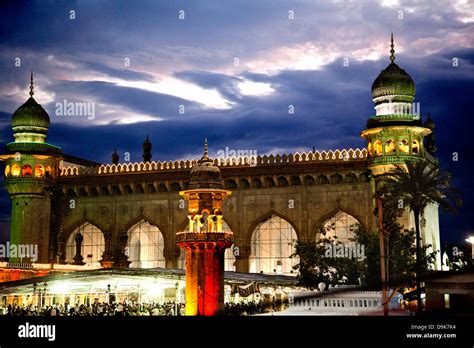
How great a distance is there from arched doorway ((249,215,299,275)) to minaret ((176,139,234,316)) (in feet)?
42.9

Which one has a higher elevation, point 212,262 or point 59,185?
point 59,185

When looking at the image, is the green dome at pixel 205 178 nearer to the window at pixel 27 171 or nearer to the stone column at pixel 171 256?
the stone column at pixel 171 256

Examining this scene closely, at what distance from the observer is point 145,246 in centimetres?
5072

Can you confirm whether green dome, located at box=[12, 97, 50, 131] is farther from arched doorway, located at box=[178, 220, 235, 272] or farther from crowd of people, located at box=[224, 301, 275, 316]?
crowd of people, located at box=[224, 301, 275, 316]

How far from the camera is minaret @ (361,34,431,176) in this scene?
45.1 meters

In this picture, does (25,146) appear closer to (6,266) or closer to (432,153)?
(6,266)

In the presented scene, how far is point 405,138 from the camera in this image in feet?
148

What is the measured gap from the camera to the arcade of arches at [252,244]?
47.1m

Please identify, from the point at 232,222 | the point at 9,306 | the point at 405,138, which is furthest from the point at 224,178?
the point at 9,306

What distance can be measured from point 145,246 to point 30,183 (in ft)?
23.1

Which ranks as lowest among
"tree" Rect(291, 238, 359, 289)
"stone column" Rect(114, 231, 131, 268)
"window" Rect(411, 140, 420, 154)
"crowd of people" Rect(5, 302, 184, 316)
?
"crowd of people" Rect(5, 302, 184, 316)

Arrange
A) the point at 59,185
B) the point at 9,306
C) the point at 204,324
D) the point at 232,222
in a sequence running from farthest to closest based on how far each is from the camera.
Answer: the point at 59,185, the point at 232,222, the point at 9,306, the point at 204,324

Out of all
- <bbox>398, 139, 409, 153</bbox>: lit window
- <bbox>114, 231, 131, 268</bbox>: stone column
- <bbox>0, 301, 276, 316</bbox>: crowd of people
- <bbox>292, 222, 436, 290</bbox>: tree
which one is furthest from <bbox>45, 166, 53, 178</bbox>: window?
<bbox>398, 139, 409, 153</bbox>: lit window

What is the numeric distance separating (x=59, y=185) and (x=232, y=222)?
1028 centimetres
